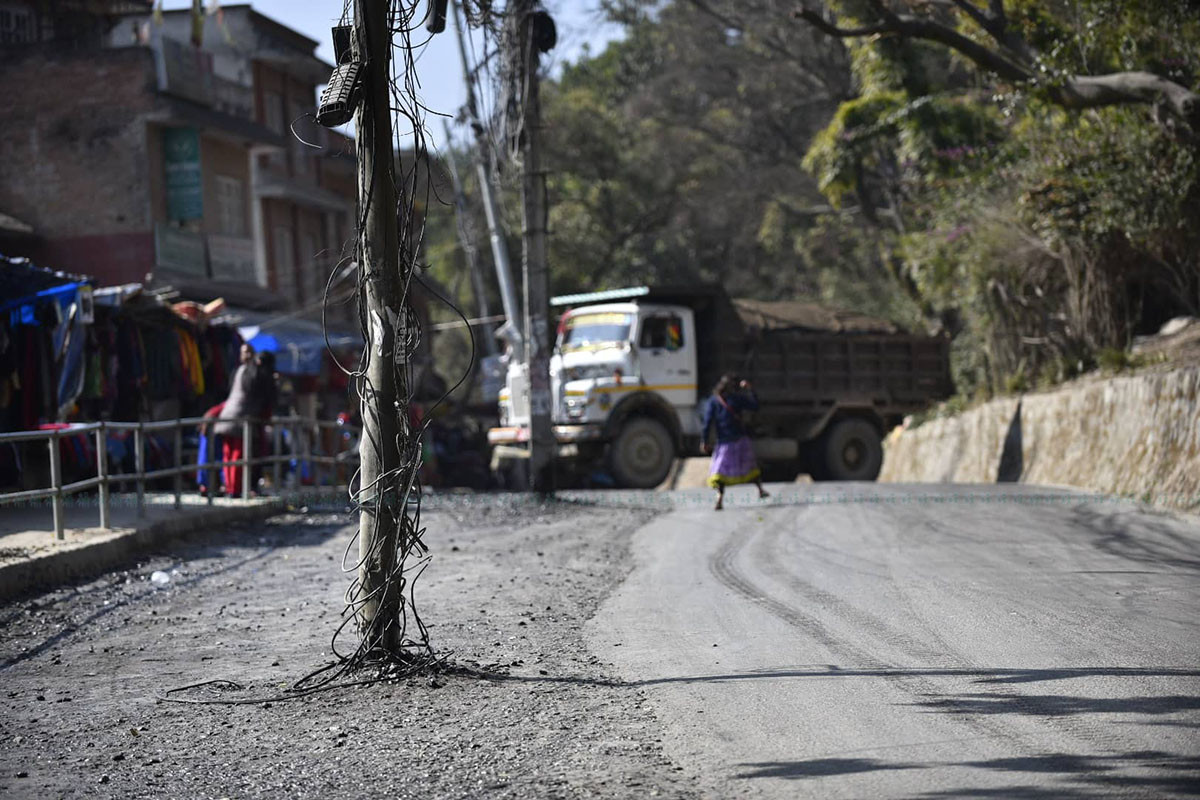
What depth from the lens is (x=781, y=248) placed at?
39.1 metres

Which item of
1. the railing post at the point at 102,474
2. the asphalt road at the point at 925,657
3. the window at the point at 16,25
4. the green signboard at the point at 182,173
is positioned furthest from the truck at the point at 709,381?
the window at the point at 16,25

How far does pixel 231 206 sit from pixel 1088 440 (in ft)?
74.7

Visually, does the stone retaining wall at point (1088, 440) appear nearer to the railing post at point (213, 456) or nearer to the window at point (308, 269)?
the railing post at point (213, 456)

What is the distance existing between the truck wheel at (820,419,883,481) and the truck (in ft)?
0.08

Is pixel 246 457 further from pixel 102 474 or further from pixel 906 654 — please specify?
pixel 906 654

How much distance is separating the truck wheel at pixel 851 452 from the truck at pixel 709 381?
24 mm

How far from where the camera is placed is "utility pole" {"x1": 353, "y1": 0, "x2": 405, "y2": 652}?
6824 millimetres

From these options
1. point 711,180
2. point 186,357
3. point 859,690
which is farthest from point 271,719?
point 711,180

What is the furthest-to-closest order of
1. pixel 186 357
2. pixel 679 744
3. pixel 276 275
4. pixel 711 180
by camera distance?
pixel 711 180 < pixel 276 275 < pixel 186 357 < pixel 679 744

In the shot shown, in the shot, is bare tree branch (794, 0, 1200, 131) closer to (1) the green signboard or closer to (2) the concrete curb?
(2) the concrete curb

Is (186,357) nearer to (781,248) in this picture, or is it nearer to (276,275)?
(276,275)

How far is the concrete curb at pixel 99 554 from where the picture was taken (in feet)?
30.8

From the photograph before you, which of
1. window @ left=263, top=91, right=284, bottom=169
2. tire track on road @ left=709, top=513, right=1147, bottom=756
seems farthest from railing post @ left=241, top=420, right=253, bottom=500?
window @ left=263, top=91, right=284, bottom=169

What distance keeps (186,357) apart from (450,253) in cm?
2603
